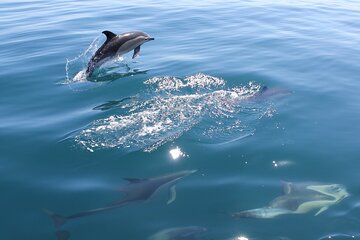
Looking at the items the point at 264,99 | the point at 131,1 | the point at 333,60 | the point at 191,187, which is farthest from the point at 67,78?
the point at 131,1

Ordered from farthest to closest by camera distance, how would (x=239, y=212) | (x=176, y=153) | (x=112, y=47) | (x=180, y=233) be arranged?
(x=112, y=47), (x=176, y=153), (x=239, y=212), (x=180, y=233)

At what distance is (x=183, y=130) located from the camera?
10.2 m

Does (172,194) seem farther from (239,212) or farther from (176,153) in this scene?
(176,153)

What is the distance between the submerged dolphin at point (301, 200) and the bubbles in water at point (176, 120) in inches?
86.4

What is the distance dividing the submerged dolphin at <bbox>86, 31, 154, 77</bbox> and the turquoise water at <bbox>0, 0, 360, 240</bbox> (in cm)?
46

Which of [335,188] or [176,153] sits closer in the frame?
[335,188]

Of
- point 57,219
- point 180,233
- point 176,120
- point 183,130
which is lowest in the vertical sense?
point 180,233

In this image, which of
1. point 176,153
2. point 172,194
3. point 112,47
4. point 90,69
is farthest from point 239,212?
point 112,47

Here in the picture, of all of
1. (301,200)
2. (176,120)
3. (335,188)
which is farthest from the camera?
(176,120)

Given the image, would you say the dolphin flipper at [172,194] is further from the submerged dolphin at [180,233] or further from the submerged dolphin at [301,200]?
the submerged dolphin at [301,200]

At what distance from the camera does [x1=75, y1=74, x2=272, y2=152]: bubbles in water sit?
9.86 meters

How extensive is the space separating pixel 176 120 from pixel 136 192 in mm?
2913

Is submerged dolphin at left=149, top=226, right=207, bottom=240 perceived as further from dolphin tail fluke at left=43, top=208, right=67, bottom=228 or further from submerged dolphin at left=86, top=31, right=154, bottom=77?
submerged dolphin at left=86, top=31, right=154, bottom=77

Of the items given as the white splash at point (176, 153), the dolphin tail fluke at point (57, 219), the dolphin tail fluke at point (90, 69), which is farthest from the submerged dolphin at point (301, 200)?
the dolphin tail fluke at point (90, 69)
